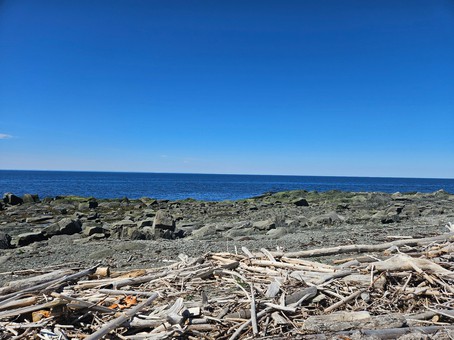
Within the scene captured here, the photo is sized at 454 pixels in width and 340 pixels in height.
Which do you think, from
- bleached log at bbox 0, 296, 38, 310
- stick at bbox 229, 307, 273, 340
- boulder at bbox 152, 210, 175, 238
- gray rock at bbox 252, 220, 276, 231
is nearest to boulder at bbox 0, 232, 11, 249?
boulder at bbox 152, 210, 175, 238

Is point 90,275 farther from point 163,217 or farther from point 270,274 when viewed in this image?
point 163,217

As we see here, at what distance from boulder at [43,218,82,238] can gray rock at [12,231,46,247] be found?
495mm

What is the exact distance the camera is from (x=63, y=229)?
18.1 metres

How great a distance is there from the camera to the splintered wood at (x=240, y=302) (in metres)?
4.67

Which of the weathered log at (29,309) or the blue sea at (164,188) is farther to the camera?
the blue sea at (164,188)

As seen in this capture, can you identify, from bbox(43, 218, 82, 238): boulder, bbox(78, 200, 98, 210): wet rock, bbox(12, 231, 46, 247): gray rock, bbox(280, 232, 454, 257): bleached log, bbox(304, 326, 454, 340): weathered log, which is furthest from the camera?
bbox(78, 200, 98, 210): wet rock

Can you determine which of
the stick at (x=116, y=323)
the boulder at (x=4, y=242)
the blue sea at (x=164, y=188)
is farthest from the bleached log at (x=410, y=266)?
the blue sea at (x=164, y=188)

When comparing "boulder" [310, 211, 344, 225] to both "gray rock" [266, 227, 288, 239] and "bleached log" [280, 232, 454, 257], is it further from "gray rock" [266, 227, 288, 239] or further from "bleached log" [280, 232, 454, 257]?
"bleached log" [280, 232, 454, 257]

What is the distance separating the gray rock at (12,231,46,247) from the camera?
51.8 ft

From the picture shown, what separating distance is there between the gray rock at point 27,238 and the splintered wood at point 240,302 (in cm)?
1071

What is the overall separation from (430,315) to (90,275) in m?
5.73

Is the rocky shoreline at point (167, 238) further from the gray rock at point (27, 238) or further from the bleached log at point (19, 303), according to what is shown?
the bleached log at point (19, 303)

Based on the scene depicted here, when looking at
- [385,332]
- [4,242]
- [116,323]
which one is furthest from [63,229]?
[385,332]

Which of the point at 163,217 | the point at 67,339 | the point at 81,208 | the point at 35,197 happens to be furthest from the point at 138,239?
the point at 35,197
